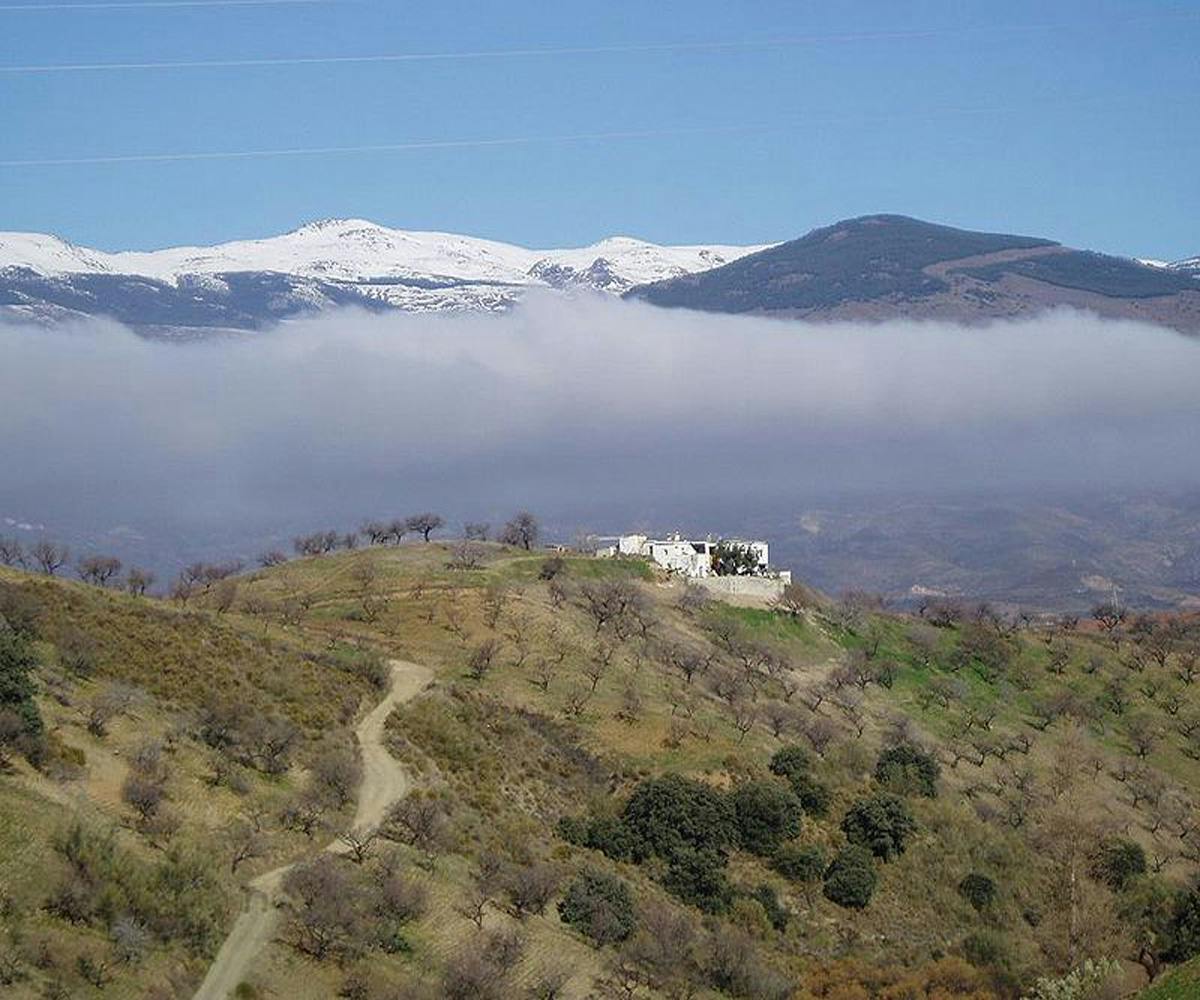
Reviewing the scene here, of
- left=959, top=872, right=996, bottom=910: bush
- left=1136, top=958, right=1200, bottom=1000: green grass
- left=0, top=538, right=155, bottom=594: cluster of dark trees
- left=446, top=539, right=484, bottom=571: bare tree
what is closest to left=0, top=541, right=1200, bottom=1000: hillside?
left=959, top=872, right=996, bottom=910: bush

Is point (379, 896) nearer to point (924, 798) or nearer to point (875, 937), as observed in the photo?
A: point (875, 937)

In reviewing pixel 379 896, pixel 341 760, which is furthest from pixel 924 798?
pixel 379 896

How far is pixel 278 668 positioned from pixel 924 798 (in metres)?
29.8

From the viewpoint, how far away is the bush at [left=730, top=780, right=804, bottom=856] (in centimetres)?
5291

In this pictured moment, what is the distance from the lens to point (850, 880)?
5078cm

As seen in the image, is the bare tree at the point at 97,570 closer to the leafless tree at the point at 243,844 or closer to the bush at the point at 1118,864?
the leafless tree at the point at 243,844

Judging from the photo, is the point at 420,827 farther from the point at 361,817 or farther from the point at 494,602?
the point at 494,602

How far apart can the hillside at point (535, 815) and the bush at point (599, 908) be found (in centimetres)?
11

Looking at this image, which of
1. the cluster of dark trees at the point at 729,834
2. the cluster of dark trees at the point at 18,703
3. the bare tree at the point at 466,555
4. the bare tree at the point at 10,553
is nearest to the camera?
the cluster of dark trees at the point at 18,703

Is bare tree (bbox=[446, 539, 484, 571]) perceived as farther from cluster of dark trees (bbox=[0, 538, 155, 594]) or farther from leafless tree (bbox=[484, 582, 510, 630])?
cluster of dark trees (bbox=[0, 538, 155, 594])

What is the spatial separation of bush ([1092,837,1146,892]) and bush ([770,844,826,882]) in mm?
12806

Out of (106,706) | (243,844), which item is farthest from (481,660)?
(243,844)

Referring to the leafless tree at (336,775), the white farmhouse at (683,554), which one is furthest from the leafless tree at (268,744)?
the white farmhouse at (683,554)

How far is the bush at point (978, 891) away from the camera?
52.8m
